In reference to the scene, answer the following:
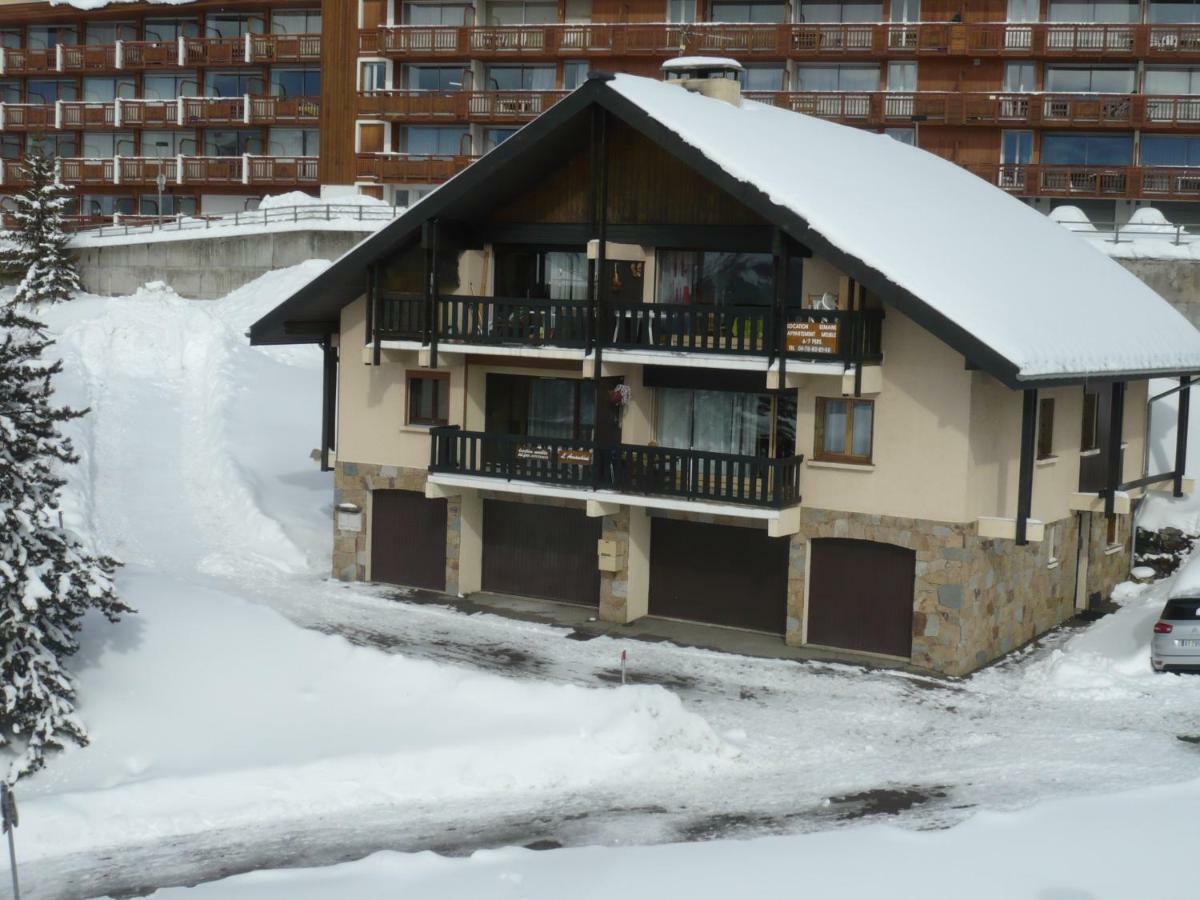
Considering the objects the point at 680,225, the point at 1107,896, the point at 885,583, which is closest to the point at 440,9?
the point at 680,225

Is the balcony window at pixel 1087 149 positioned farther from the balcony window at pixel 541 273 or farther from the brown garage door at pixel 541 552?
the brown garage door at pixel 541 552

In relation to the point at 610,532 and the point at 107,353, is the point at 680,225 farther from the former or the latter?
the point at 107,353

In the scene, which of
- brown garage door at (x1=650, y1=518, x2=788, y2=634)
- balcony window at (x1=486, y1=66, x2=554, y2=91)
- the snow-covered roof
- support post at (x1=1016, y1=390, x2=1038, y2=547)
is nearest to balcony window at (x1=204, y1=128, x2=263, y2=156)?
balcony window at (x1=486, y1=66, x2=554, y2=91)

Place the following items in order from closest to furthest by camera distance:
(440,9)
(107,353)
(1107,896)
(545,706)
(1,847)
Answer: (1107,896), (1,847), (545,706), (107,353), (440,9)

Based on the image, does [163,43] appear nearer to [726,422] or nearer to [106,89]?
[106,89]

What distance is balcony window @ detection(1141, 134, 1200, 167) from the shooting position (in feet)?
187

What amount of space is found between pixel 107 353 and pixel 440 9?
24407 millimetres

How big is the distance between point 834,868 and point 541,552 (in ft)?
54.4

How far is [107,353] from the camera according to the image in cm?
4822

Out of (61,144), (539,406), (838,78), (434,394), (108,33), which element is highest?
(108,33)

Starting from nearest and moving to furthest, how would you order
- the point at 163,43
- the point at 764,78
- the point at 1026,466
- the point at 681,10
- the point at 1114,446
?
the point at 1026,466 → the point at 1114,446 → the point at 764,78 → the point at 681,10 → the point at 163,43

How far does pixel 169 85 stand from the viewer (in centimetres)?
7469

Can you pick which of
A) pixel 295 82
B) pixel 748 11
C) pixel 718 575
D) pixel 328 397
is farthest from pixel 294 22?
pixel 718 575

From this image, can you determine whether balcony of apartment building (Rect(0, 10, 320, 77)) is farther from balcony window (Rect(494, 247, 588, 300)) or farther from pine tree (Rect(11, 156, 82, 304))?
balcony window (Rect(494, 247, 588, 300))
